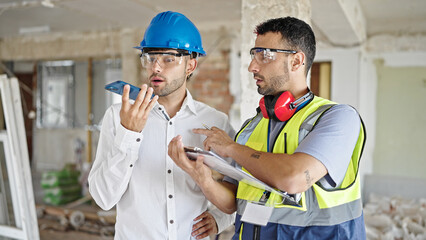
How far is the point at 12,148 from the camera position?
3.01m

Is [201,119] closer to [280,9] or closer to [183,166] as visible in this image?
A: [183,166]

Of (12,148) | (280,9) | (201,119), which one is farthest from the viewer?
(12,148)

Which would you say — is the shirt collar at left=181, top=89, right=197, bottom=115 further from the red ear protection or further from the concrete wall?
the concrete wall

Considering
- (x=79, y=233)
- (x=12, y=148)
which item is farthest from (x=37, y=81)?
(x=12, y=148)

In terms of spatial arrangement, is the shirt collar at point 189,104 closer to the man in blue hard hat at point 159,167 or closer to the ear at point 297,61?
the man in blue hard hat at point 159,167

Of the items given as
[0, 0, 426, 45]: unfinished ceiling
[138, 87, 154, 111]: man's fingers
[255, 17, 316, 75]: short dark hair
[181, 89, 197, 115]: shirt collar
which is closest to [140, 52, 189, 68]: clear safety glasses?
[181, 89, 197, 115]: shirt collar

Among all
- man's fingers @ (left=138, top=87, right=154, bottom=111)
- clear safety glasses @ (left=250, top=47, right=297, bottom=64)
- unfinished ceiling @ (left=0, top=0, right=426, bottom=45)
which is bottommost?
man's fingers @ (left=138, top=87, right=154, bottom=111)

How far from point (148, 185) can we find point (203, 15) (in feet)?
12.8

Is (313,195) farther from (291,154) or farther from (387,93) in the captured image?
(387,93)

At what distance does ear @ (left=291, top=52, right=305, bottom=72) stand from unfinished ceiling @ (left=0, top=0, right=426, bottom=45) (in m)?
1.94

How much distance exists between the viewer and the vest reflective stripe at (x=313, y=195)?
1.23 m

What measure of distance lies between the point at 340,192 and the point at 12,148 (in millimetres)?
2676

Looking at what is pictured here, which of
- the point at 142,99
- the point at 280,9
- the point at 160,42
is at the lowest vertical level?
the point at 142,99

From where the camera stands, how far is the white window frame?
2.96 metres
